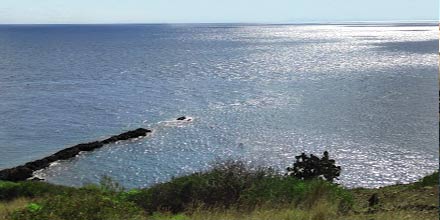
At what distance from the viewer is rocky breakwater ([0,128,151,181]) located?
36938mm

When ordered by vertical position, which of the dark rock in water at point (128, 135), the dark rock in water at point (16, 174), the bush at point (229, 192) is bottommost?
the dark rock in water at point (16, 174)

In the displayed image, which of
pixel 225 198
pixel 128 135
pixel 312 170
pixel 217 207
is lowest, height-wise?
pixel 128 135

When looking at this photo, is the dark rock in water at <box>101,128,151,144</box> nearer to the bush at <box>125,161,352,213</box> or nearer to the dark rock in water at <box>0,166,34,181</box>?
the dark rock in water at <box>0,166,34,181</box>

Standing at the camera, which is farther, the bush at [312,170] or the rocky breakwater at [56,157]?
the rocky breakwater at [56,157]

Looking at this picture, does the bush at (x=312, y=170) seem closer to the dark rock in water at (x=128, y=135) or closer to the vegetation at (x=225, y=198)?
the vegetation at (x=225, y=198)

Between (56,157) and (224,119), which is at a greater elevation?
(224,119)

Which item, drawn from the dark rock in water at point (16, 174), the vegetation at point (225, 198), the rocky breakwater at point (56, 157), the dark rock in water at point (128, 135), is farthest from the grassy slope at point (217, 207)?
the dark rock in water at point (128, 135)

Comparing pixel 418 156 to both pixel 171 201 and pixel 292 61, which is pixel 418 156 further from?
pixel 292 61

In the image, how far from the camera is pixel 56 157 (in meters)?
41.0

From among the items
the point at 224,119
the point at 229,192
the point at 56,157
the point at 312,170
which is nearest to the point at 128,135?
the point at 56,157

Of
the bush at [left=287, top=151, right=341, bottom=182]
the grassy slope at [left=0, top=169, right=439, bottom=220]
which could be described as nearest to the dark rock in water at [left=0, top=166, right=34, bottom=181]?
the bush at [left=287, top=151, right=341, bottom=182]

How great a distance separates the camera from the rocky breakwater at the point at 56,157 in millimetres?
36938

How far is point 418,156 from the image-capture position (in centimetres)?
3669

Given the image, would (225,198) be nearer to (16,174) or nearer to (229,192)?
(229,192)
